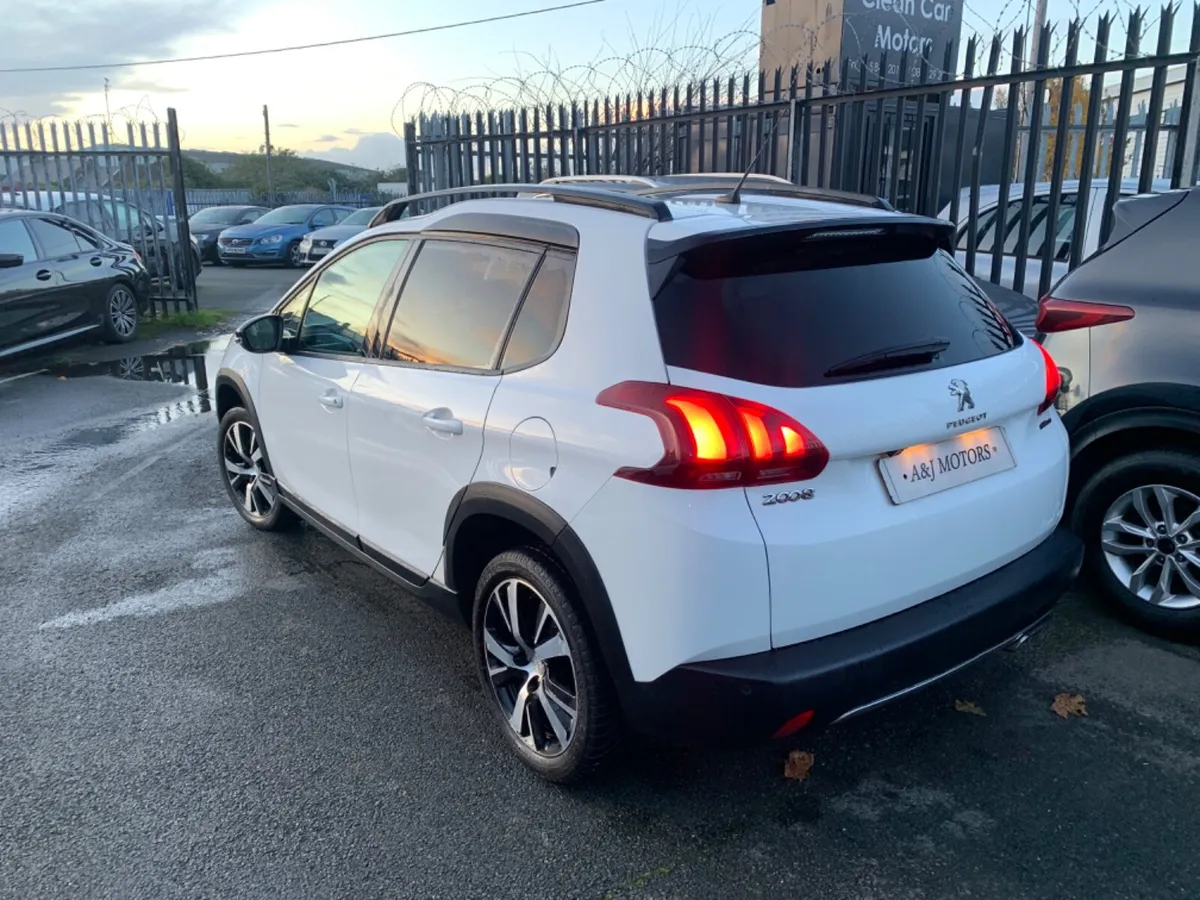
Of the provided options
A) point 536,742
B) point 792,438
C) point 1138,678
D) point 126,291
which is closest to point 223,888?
point 536,742

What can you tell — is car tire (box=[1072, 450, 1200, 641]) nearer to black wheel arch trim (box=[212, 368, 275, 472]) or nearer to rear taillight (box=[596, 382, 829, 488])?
rear taillight (box=[596, 382, 829, 488])

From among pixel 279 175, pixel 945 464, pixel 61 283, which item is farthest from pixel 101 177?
pixel 279 175

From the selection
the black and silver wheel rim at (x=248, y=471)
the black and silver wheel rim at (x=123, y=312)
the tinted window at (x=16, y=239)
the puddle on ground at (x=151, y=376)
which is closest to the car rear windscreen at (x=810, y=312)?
the black and silver wheel rim at (x=248, y=471)

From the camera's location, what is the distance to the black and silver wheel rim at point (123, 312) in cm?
1138

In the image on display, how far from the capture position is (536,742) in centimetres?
300

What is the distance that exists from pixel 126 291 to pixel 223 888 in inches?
425

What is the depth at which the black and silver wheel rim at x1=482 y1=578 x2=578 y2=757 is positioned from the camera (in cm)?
288

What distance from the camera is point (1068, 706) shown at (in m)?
3.36

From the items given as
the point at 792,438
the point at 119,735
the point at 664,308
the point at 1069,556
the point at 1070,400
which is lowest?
the point at 119,735

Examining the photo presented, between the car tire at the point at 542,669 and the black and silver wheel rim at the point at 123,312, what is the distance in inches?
397

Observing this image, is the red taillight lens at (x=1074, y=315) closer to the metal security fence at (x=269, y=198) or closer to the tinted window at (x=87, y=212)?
the tinted window at (x=87, y=212)

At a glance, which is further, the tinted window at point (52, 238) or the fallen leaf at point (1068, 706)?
the tinted window at point (52, 238)

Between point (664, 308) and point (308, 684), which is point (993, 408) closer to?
point (664, 308)

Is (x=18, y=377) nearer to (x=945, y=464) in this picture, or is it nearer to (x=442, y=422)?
(x=442, y=422)
